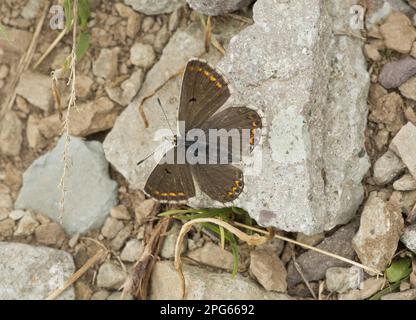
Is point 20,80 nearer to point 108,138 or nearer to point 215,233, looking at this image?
point 108,138

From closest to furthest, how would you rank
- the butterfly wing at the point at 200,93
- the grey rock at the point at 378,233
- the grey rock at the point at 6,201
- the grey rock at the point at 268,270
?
the butterfly wing at the point at 200,93, the grey rock at the point at 378,233, the grey rock at the point at 268,270, the grey rock at the point at 6,201

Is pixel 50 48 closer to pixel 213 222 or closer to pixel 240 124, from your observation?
pixel 240 124

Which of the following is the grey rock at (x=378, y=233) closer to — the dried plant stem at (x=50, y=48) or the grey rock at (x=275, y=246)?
the grey rock at (x=275, y=246)

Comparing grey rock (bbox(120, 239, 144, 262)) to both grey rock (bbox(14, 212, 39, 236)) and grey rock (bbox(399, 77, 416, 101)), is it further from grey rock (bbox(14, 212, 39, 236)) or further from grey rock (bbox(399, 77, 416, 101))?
grey rock (bbox(399, 77, 416, 101))

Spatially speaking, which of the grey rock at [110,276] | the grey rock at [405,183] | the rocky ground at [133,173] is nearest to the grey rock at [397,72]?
the rocky ground at [133,173]
